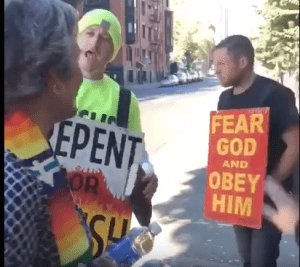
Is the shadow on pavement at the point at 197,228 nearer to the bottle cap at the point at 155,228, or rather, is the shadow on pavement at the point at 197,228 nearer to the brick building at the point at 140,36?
the bottle cap at the point at 155,228

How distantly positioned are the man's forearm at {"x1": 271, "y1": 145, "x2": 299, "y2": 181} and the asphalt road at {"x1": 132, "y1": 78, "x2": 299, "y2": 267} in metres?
0.23

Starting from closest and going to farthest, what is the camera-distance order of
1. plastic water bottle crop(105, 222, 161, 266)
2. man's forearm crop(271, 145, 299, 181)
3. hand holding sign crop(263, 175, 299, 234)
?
hand holding sign crop(263, 175, 299, 234) → plastic water bottle crop(105, 222, 161, 266) → man's forearm crop(271, 145, 299, 181)

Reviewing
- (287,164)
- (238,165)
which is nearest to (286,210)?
(287,164)

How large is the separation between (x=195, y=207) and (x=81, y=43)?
27.8 inches

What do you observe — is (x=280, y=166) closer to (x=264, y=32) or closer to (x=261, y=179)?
(x=261, y=179)

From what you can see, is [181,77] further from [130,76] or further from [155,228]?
[155,228]

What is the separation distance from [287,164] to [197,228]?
58 cm

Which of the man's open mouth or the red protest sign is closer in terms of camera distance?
the red protest sign

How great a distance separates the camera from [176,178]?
2314 millimetres

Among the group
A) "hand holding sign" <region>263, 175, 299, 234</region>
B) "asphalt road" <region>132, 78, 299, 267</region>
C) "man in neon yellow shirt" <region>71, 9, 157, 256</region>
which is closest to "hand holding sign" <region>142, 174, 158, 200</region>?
"asphalt road" <region>132, 78, 299, 267</region>

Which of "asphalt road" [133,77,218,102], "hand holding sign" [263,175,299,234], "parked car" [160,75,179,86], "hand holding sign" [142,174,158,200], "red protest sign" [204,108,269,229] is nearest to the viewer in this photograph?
"hand holding sign" [263,175,299,234]

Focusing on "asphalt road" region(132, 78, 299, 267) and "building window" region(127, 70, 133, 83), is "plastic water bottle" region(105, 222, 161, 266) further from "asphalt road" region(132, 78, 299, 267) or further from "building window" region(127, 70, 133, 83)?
"building window" region(127, 70, 133, 83)

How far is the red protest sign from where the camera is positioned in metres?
1.80

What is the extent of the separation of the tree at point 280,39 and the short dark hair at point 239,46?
2cm
